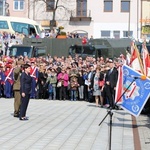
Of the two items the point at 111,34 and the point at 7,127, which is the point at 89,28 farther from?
the point at 7,127

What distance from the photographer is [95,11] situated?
187 feet

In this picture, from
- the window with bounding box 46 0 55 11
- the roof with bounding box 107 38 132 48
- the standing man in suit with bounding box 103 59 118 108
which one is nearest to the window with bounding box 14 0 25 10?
the window with bounding box 46 0 55 11

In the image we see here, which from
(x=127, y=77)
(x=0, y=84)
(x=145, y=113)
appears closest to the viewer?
(x=127, y=77)

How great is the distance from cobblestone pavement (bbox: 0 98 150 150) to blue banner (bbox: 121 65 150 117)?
0.75 meters

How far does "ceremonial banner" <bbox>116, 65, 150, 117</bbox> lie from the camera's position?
1373cm

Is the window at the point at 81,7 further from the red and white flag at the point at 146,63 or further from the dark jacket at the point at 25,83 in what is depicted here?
the red and white flag at the point at 146,63

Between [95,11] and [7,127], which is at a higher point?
[95,11]

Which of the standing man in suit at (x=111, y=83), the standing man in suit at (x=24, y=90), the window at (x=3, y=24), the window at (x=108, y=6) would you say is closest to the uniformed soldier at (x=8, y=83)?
the standing man in suit at (x=111, y=83)

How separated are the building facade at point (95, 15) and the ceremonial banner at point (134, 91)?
139ft

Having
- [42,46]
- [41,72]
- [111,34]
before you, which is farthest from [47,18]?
[41,72]

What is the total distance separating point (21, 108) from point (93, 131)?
9.47ft

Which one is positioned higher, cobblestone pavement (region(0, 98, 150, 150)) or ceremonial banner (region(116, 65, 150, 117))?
ceremonial banner (region(116, 65, 150, 117))

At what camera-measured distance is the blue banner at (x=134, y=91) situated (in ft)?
45.1

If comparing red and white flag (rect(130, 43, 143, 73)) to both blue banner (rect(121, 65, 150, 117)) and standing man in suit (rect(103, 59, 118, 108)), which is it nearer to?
blue banner (rect(121, 65, 150, 117))
